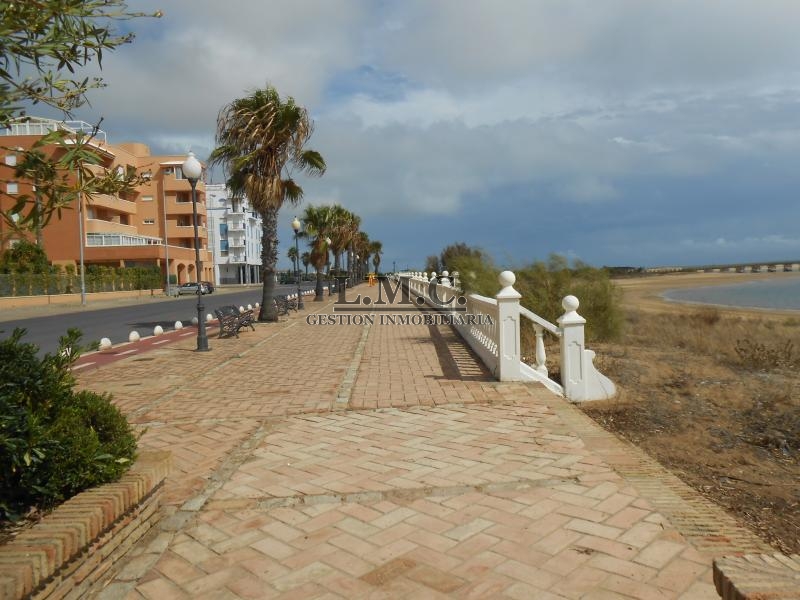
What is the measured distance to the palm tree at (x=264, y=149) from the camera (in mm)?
17875

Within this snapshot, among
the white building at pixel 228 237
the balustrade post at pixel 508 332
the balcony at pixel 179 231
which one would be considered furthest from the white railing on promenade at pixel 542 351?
the white building at pixel 228 237

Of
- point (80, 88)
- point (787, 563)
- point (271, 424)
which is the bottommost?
point (271, 424)

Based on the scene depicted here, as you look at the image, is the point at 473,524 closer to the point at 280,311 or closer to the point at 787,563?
the point at 787,563

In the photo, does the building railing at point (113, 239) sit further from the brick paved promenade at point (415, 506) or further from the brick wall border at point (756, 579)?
the brick wall border at point (756, 579)

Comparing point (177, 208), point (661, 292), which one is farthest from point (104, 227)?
point (661, 292)

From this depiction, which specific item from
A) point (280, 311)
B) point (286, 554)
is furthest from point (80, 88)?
point (280, 311)

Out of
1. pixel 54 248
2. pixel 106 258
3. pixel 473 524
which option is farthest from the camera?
pixel 106 258

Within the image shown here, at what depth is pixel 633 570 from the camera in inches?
123

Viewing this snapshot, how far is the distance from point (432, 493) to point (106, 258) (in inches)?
2104

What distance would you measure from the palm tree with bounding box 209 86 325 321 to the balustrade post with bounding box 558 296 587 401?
42.3 feet

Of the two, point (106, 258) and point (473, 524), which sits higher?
point (106, 258)

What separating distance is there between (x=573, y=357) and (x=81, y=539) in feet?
19.5

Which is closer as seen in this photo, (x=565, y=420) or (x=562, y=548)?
(x=562, y=548)

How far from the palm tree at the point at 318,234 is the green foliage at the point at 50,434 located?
3070 centimetres
